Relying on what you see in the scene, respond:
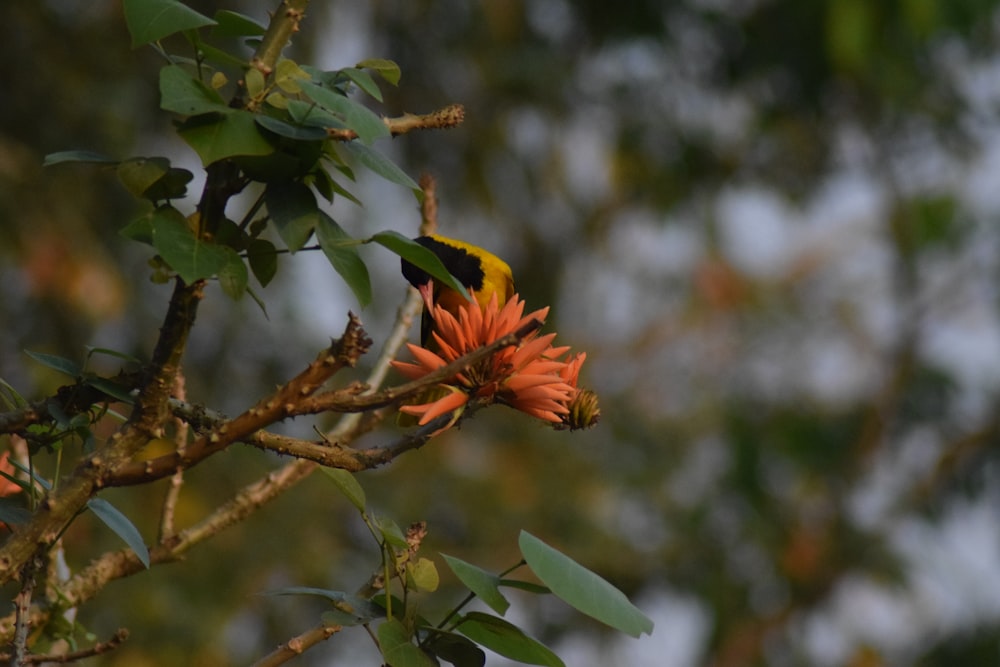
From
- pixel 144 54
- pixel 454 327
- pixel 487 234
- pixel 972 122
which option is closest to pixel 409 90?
pixel 487 234

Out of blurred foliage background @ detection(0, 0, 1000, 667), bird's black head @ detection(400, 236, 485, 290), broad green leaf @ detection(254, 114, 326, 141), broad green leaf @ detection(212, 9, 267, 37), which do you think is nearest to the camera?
broad green leaf @ detection(254, 114, 326, 141)

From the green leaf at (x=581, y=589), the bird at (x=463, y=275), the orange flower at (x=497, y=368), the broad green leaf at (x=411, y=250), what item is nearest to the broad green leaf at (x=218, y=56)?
the broad green leaf at (x=411, y=250)

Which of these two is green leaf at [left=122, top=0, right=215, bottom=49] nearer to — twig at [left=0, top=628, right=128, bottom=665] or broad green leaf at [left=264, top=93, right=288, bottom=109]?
broad green leaf at [left=264, top=93, right=288, bottom=109]

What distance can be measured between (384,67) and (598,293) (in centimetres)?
1007

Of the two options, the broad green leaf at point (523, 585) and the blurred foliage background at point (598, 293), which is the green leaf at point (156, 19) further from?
the blurred foliage background at point (598, 293)

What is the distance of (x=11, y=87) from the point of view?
21.4ft

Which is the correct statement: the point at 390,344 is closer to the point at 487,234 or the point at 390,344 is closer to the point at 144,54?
the point at 144,54

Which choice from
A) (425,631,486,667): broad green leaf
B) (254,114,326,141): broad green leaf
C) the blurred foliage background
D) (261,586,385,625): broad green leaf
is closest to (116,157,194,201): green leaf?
(254,114,326,141): broad green leaf

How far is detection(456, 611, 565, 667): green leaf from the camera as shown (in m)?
1.32

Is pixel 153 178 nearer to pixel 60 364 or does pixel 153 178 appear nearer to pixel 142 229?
pixel 142 229

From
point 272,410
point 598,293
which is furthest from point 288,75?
point 598,293

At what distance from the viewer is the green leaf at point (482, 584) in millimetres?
1326

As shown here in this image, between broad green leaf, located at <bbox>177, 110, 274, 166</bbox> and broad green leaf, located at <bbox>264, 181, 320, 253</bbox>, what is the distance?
7 centimetres

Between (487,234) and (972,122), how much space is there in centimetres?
357
